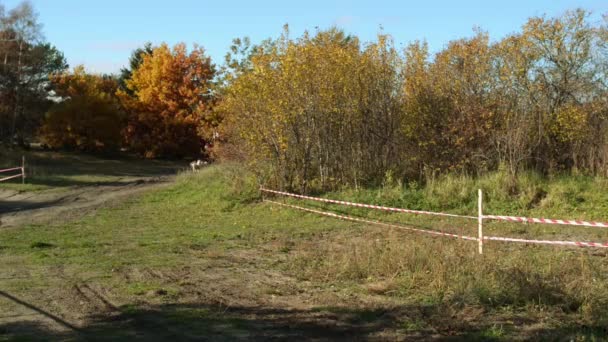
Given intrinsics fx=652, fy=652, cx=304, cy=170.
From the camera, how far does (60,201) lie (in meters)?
23.0

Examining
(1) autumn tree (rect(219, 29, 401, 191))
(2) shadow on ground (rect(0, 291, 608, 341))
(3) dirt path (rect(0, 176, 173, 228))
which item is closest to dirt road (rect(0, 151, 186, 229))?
(3) dirt path (rect(0, 176, 173, 228))

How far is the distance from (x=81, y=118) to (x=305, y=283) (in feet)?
139

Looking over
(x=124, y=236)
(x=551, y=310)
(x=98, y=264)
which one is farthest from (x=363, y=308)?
(x=124, y=236)

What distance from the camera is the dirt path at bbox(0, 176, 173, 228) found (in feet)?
61.8

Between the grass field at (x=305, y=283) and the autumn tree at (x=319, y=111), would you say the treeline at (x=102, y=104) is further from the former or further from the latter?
the grass field at (x=305, y=283)

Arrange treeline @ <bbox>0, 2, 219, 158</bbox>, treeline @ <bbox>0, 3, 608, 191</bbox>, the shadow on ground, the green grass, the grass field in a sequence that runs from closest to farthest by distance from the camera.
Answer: the shadow on ground < the grass field < treeline @ <bbox>0, 3, 608, 191</bbox> < the green grass < treeline @ <bbox>0, 2, 219, 158</bbox>

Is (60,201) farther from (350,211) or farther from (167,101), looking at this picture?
(167,101)

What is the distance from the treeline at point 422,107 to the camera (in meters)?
18.3

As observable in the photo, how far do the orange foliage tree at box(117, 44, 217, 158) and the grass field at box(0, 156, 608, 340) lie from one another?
3288cm

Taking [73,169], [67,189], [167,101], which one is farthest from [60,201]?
[167,101]

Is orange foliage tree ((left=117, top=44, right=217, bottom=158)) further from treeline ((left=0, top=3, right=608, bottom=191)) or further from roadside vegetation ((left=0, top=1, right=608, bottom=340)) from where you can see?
treeline ((left=0, top=3, right=608, bottom=191))

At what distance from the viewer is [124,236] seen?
14.5m

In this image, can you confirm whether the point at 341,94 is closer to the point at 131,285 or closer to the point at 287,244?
the point at 287,244

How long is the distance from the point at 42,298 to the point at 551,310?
241 inches
